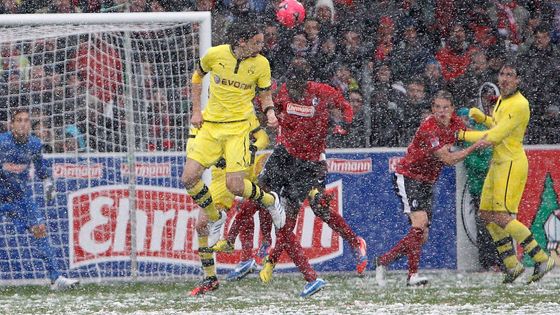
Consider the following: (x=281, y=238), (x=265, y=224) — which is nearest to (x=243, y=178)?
(x=281, y=238)

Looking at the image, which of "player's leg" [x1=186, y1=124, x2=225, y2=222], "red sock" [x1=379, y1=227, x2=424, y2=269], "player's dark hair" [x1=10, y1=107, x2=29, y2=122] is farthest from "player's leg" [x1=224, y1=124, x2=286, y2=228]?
"player's dark hair" [x1=10, y1=107, x2=29, y2=122]

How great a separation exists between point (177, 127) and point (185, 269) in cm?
136

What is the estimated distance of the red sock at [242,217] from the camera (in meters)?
11.9

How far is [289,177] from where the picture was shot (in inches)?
453

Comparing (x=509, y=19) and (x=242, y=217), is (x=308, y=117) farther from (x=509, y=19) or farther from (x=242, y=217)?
(x=509, y=19)

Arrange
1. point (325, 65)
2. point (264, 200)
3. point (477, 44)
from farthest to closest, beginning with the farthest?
1. point (477, 44)
2. point (325, 65)
3. point (264, 200)

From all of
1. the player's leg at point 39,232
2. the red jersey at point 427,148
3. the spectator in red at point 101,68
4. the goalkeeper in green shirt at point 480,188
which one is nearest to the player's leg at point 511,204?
the red jersey at point 427,148

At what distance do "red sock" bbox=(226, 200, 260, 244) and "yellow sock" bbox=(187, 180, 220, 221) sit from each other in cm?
87

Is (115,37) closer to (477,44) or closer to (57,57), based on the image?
(57,57)

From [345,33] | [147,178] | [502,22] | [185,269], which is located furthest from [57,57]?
[502,22]

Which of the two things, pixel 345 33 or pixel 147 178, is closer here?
pixel 147 178

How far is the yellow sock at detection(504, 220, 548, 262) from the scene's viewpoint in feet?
39.5

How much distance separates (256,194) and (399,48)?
14.7 ft

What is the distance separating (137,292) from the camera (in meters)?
11.4
